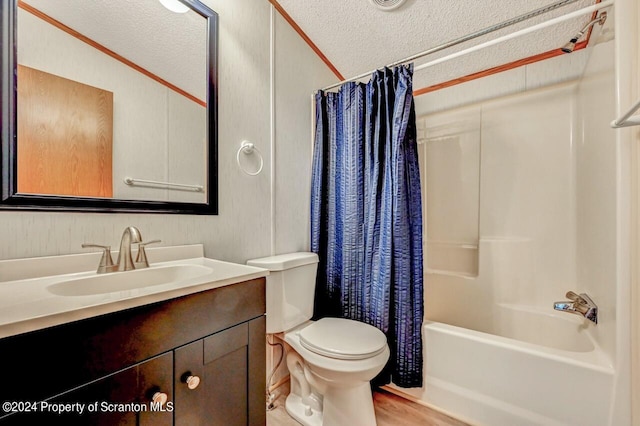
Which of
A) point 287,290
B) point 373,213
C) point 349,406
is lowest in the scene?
point 349,406

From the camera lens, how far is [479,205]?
6.12 ft

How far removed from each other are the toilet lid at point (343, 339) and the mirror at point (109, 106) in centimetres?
78

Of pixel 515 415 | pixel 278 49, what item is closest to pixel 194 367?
pixel 515 415

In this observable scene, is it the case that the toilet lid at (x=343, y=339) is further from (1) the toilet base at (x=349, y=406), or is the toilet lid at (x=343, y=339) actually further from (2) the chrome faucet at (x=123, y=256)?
(2) the chrome faucet at (x=123, y=256)

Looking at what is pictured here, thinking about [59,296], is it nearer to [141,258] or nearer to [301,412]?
[141,258]

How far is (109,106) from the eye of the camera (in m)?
0.98

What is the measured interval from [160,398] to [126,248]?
510 mm

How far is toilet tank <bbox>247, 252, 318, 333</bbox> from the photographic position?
1312mm

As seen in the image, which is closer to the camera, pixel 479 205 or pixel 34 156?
pixel 34 156

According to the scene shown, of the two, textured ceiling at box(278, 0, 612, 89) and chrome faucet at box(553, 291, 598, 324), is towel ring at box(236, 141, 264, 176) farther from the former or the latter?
chrome faucet at box(553, 291, 598, 324)

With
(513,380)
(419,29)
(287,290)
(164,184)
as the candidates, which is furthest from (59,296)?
(419,29)

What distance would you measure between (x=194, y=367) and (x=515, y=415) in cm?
143

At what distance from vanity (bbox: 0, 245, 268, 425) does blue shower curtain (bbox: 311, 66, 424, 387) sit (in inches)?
30.3

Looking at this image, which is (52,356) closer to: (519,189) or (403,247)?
(403,247)
